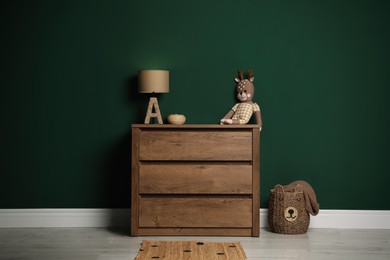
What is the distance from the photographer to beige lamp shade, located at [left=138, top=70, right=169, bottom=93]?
423cm

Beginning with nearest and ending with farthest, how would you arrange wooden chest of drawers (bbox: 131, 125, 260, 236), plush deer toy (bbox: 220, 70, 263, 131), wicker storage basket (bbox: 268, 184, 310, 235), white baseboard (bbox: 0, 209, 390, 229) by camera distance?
wooden chest of drawers (bbox: 131, 125, 260, 236) < wicker storage basket (bbox: 268, 184, 310, 235) < plush deer toy (bbox: 220, 70, 263, 131) < white baseboard (bbox: 0, 209, 390, 229)

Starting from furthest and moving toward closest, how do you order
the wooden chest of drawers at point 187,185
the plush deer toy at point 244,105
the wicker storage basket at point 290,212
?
1. the plush deer toy at point 244,105
2. the wicker storage basket at point 290,212
3. the wooden chest of drawers at point 187,185

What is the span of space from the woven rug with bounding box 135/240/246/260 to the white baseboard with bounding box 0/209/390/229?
68 centimetres

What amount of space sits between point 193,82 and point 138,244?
51.8 inches

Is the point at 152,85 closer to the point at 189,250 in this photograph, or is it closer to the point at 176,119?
the point at 176,119

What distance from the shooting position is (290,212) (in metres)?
4.16

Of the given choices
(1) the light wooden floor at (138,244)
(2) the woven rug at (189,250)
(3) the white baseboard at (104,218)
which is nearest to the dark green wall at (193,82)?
(3) the white baseboard at (104,218)

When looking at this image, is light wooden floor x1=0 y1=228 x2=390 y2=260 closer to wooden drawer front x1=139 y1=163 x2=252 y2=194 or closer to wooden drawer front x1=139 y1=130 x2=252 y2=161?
wooden drawer front x1=139 y1=163 x2=252 y2=194

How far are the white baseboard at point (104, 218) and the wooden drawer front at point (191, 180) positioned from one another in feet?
1.62

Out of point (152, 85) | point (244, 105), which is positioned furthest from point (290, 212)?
point (152, 85)

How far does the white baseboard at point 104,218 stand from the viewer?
4.43 metres

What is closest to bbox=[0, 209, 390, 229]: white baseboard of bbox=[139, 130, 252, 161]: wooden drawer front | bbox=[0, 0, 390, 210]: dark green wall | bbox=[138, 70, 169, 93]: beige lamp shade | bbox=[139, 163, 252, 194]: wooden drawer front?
bbox=[0, 0, 390, 210]: dark green wall

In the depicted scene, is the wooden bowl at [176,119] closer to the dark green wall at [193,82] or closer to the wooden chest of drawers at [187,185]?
the wooden chest of drawers at [187,185]

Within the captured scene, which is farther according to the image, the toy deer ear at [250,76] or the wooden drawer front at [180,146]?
the toy deer ear at [250,76]
